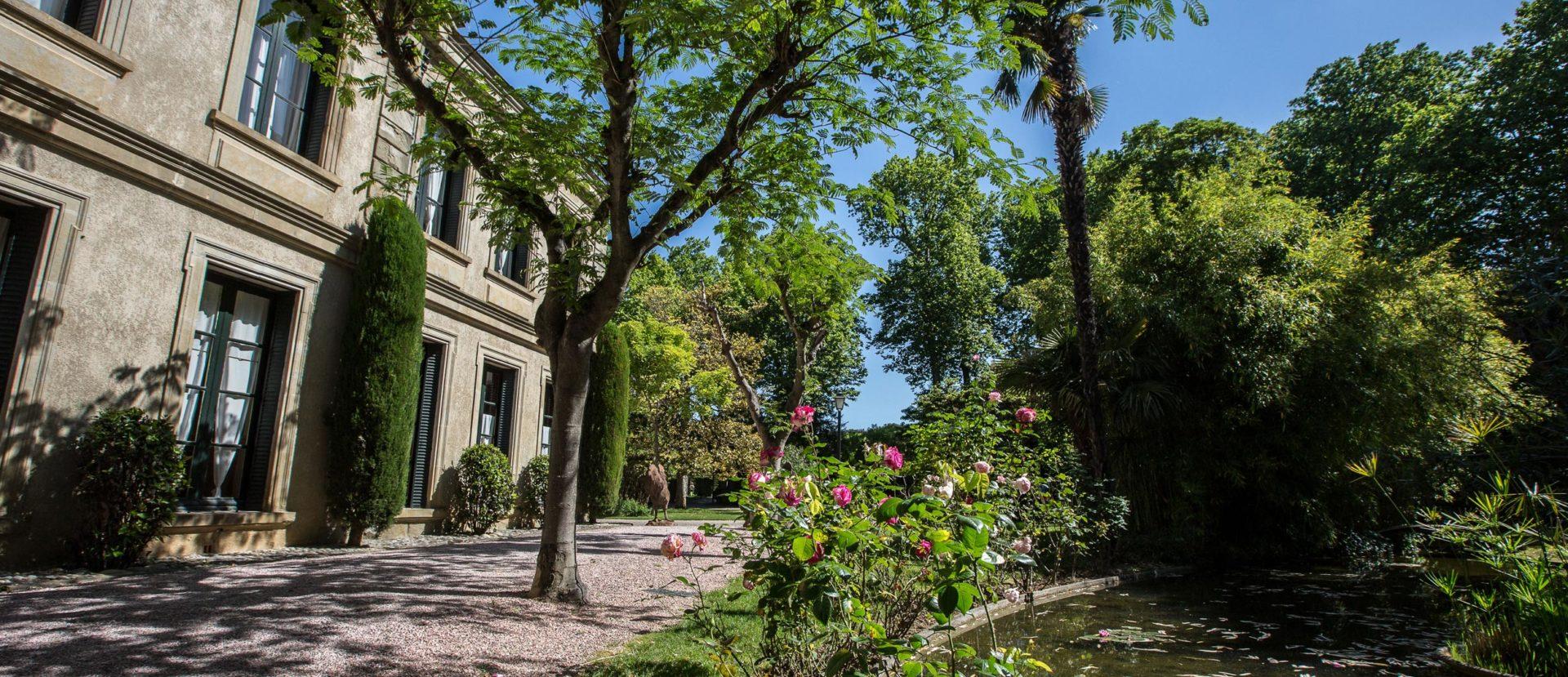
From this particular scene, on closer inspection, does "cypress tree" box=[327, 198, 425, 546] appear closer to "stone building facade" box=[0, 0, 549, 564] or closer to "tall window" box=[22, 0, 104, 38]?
"stone building facade" box=[0, 0, 549, 564]

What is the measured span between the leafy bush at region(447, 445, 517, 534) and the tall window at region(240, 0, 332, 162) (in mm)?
4761

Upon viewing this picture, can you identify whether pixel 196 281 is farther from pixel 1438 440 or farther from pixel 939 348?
pixel 939 348

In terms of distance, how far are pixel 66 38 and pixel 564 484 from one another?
550 centimetres

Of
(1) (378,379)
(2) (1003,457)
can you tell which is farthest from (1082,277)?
(1) (378,379)

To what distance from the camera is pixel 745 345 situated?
2448cm

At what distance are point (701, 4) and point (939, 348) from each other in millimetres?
26103

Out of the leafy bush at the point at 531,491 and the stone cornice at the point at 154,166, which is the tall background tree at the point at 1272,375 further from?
the stone cornice at the point at 154,166

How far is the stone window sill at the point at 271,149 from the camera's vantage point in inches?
276

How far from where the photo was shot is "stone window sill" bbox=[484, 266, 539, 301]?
1186 centimetres

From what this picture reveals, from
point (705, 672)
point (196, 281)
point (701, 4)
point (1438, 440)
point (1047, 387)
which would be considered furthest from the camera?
point (1047, 387)

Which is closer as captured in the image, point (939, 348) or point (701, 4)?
point (701, 4)

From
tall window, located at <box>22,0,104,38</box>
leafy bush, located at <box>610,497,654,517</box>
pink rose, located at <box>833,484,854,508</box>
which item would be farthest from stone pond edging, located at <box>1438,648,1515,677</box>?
leafy bush, located at <box>610,497,654,517</box>

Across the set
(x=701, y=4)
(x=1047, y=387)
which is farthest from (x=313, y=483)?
(x=1047, y=387)

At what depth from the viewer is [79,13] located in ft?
19.9
